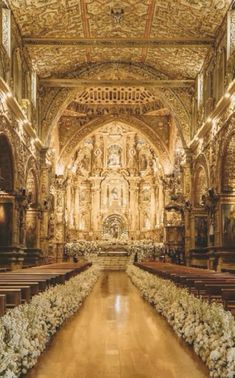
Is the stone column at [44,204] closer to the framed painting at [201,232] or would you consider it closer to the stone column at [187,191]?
the stone column at [187,191]

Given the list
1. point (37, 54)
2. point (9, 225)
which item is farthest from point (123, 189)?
point (9, 225)

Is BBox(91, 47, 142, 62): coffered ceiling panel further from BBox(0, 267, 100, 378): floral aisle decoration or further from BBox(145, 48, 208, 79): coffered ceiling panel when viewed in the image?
BBox(0, 267, 100, 378): floral aisle decoration

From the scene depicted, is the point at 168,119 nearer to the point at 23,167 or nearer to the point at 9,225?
the point at 23,167

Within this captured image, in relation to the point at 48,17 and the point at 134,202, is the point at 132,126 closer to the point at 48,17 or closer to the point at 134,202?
the point at 134,202

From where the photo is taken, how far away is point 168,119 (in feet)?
119

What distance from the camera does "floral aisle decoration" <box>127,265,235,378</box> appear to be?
5027 millimetres

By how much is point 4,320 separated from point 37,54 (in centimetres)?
2017

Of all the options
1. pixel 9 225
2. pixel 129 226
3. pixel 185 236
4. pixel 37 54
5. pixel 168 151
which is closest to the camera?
pixel 9 225

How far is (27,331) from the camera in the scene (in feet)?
19.8

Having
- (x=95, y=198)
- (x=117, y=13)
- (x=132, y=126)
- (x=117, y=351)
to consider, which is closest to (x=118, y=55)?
(x=117, y=13)

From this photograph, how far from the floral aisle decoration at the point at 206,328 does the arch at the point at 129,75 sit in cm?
1840

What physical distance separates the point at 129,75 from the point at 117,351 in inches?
894

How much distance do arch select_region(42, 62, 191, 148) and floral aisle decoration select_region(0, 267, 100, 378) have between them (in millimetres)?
19129

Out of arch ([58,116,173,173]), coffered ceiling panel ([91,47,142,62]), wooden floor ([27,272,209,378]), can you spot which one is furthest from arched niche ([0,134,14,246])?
arch ([58,116,173,173])
